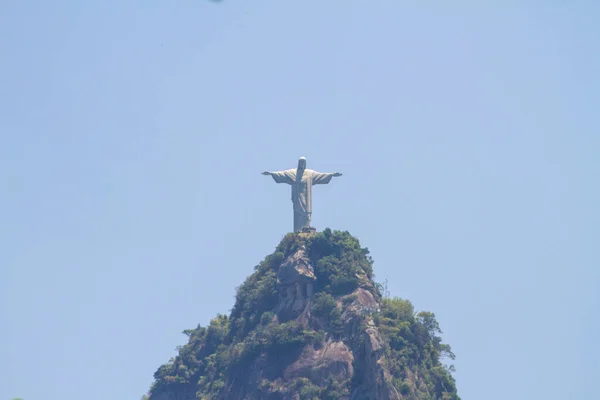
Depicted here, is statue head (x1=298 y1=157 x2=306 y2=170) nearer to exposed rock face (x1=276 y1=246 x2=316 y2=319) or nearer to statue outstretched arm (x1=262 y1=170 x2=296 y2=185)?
statue outstretched arm (x1=262 y1=170 x2=296 y2=185)

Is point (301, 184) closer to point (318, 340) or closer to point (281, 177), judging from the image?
point (281, 177)

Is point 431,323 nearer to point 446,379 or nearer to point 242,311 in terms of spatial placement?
point 446,379

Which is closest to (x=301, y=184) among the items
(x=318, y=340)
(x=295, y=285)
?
(x=295, y=285)

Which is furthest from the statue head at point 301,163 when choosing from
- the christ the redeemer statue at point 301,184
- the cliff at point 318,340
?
the cliff at point 318,340

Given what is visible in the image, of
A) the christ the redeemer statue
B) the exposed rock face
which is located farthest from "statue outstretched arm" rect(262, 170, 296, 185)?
the exposed rock face

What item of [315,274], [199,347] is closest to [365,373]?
[315,274]
